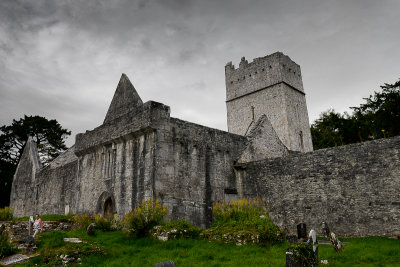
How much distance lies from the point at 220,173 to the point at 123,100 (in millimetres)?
5819

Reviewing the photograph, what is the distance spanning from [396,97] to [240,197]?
68.2 feet

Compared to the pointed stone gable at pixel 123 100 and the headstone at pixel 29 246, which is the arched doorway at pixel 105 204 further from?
the headstone at pixel 29 246

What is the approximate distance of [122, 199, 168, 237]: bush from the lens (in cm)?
1160

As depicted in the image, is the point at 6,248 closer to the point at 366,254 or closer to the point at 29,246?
the point at 29,246

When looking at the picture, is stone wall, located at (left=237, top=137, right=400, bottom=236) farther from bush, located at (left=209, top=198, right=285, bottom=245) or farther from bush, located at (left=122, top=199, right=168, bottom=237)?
bush, located at (left=122, top=199, right=168, bottom=237)

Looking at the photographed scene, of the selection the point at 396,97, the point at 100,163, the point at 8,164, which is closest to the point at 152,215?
the point at 100,163

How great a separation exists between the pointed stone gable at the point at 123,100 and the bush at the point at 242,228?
6300 millimetres

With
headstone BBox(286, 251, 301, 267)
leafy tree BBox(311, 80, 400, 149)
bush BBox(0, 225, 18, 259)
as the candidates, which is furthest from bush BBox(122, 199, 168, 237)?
leafy tree BBox(311, 80, 400, 149)

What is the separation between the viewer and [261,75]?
1523 inches

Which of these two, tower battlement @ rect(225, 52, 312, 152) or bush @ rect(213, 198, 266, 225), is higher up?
tower battlement @ rect(225, 52, 312, 152)

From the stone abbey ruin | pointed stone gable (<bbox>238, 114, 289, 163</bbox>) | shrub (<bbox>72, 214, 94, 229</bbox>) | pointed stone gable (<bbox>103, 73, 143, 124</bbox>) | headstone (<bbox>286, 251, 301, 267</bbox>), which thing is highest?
pointed stone gable (<bbox>103, 73, 143, 124</bbox>)

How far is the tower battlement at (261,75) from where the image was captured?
123 ft

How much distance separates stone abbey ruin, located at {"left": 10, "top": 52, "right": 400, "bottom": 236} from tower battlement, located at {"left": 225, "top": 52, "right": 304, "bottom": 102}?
64.4ft

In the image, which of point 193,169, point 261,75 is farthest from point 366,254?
point 261,75
